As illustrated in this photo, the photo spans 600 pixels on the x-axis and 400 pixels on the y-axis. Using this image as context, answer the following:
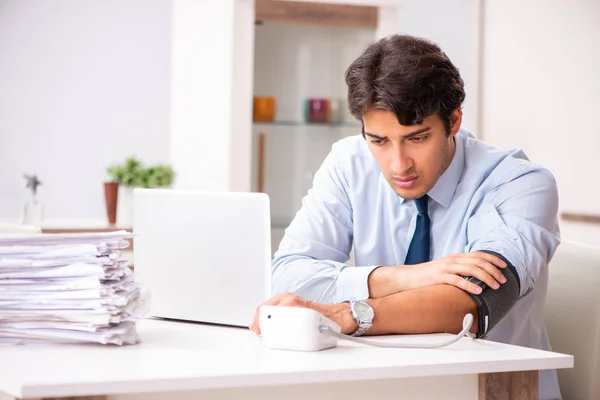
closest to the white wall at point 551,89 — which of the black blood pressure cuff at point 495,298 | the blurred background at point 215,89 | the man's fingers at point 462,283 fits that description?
the blurred background at point 215,89

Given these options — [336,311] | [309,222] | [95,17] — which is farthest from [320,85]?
[336,311]

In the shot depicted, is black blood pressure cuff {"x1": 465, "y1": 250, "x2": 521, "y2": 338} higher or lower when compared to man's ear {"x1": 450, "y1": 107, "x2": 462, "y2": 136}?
lower

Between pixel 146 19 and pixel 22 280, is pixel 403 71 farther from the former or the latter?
pixel 146 19

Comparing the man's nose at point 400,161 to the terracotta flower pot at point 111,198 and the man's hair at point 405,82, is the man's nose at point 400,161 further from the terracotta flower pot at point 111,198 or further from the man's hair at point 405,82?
the terracotta flower pot at point 111,198

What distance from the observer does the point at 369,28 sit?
4516mm

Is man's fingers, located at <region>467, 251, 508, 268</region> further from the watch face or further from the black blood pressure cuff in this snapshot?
the watch face

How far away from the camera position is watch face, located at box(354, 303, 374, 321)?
1.50 m

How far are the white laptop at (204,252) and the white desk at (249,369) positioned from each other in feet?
0.57

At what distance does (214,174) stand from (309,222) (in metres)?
2.02

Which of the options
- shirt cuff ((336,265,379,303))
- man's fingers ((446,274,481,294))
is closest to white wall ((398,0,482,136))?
shirt cuff ((336,265,379,303))

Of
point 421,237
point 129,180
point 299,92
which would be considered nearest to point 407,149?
point 421,237

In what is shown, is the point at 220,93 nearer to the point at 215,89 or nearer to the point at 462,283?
the point at 215,89

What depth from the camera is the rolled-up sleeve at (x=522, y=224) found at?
1.73m

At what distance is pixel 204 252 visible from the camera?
1.61m
